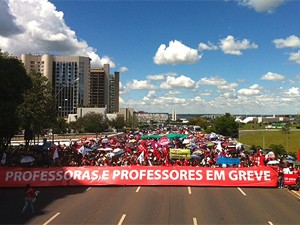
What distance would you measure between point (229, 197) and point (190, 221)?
6.56 meters

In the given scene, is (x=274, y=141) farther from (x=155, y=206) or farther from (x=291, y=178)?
(x=155, y=206)

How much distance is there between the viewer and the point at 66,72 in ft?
632

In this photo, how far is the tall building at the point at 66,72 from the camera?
187500mm

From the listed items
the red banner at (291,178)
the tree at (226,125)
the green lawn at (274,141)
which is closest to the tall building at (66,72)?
the tree at (226,125)

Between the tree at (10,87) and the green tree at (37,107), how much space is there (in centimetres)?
426

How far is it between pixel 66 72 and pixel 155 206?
588 ft

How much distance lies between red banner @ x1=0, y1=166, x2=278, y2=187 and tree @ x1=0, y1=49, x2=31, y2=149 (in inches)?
277

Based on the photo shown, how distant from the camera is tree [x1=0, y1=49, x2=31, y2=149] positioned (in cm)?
3130

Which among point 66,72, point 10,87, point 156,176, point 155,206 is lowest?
point 155,206

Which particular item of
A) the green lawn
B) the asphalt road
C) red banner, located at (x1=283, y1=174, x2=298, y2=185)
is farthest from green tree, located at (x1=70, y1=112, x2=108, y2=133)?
red banner, located at (x1=283, y1=174, x2=298, y2=185)

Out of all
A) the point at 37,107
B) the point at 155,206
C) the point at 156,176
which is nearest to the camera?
the point at 155,206

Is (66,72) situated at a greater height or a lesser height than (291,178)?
greater

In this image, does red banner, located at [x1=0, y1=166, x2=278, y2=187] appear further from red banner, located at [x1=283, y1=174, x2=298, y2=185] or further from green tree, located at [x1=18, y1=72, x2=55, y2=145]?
green tree, located at [x1=18, y1=72, x2=55, y2=145]

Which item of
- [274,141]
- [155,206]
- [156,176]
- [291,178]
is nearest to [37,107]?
[156,176]
